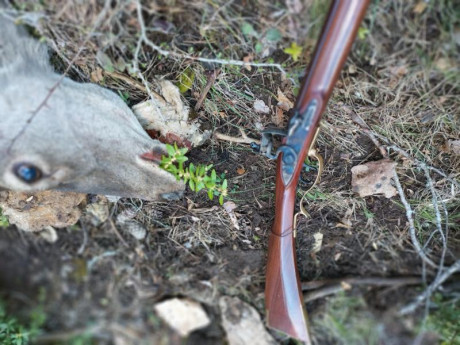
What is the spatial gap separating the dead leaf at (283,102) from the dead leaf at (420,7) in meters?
0.79

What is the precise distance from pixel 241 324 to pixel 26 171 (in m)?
2.07

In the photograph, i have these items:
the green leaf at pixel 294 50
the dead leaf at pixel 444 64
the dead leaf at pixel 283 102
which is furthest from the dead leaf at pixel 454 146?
the green leaf at pixel 294 50

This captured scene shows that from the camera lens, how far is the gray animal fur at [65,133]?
6.02 feet

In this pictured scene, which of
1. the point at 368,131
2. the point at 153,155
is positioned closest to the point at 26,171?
the point at 153,155

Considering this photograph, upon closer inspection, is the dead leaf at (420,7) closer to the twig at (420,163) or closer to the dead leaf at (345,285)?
the twig at (420,163)

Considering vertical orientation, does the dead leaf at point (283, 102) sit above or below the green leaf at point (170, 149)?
above

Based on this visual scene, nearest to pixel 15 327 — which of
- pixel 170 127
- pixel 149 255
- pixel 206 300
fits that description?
pixel 149 255

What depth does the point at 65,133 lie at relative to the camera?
1.91 meters

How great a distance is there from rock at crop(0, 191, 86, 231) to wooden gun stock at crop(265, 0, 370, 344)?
4.61ft

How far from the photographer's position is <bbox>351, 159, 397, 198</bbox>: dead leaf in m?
2.37

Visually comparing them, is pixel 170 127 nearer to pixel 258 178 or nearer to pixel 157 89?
pixel 157 89

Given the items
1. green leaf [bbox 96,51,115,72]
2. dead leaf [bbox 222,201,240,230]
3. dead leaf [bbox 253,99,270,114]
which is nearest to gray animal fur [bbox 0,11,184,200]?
green leaf [bbox 96,51,115,72]

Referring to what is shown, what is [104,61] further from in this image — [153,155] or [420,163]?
[420,163]

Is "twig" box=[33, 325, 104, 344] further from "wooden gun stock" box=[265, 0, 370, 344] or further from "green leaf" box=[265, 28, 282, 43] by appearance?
"green leaf" box=[265, 28, 282, 43]
